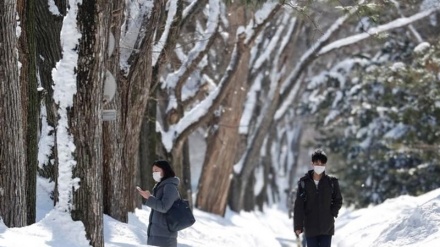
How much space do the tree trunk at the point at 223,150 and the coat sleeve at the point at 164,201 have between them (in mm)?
14027

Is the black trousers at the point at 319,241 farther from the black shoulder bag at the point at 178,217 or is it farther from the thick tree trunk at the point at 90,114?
the thick tree trunk at the point at 90,114

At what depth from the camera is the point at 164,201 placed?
9.77 metres

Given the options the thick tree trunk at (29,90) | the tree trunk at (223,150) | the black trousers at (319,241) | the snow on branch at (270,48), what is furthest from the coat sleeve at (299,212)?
the snow on branch at (270,48)

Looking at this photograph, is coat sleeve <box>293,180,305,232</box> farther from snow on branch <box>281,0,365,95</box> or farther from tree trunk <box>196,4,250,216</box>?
tree trunk <box>196,4,250,216</box>

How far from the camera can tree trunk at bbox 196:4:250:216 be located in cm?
2414

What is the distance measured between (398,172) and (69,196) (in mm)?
16687

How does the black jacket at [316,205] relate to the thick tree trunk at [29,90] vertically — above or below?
below

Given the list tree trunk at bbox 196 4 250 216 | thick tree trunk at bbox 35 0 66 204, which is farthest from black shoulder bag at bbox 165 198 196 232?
tree trunk at bbox 196 4 250 216

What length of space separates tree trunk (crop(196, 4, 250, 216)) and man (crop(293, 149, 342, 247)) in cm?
1380

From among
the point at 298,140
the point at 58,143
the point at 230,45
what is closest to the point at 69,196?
the point at 58,143

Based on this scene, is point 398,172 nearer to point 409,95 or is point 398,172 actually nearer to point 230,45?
point 409,95

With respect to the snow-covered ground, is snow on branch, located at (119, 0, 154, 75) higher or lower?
higher

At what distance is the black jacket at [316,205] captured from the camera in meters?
9.97

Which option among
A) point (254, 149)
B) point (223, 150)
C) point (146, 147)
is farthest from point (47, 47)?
point (254, 149)
